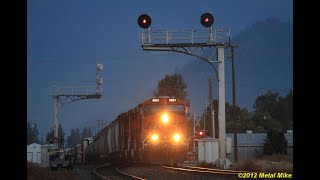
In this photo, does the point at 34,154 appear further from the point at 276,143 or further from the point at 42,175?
the point at 42,175

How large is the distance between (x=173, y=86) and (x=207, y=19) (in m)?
67.5

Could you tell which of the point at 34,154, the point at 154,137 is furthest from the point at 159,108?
the point at 34,154

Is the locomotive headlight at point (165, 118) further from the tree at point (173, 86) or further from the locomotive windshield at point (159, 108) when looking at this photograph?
the tree at point (173, 86)

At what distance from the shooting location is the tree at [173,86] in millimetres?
95312

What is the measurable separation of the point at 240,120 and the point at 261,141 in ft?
70.1

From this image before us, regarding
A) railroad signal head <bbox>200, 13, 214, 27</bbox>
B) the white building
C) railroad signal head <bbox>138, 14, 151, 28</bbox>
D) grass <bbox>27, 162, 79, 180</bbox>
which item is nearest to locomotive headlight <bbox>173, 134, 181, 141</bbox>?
railroad signal head <bbox>200, 13, 214, 27</bbox>

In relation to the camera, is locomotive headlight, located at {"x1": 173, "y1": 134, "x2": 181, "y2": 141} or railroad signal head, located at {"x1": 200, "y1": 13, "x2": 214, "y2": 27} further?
locomotive headlight, located at {"x1": 173, "y1": 134, "x2": 181, "y2": 141}

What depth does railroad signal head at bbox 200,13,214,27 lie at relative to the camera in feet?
96.5

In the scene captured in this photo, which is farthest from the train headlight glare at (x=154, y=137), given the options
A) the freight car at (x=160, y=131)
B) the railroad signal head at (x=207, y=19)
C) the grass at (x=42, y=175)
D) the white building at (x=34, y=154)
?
the white building at (x=34, y=154)

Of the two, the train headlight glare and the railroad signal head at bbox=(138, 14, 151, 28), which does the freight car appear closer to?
the train headlight glare

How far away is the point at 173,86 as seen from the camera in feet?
318

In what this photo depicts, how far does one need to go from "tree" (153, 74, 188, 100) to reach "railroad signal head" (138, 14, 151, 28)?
6666cm

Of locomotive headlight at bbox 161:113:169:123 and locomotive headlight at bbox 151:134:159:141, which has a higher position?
locomotive headlight at bbox 161:113:169:123
